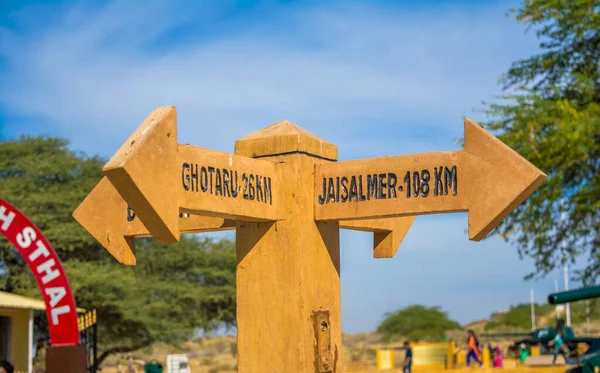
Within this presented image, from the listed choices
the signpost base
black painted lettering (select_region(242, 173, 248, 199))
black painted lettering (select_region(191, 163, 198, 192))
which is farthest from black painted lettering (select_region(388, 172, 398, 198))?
the signpost base

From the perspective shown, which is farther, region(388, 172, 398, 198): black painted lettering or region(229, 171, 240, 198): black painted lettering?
region(388, 172, 398, 198): black painted lettering

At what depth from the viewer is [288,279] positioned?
14.0 feet

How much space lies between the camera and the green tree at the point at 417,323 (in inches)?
2324

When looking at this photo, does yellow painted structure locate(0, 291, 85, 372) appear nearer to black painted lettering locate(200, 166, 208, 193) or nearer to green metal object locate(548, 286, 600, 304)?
green metal object locate(548, 286, 600, 304)

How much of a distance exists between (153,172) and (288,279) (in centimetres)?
97

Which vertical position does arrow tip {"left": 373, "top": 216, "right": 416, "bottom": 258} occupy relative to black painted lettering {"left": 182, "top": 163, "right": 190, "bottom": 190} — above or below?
below

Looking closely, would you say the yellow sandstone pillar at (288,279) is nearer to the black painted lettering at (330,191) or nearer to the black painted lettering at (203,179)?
the black painted lettering at (330,191)

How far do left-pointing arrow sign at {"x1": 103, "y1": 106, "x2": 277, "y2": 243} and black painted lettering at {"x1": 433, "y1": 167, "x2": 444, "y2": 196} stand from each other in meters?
0.77

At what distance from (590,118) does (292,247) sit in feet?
45.7

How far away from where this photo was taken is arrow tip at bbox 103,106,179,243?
3525 mm

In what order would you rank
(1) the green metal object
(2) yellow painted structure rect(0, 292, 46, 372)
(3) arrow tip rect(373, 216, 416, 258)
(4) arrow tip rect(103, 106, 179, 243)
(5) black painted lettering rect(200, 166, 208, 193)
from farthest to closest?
1. (2) yellow painted structure rect(0, 292, 46, 372)
2. (1) the green metal object
3. (3) arrow tip rect(373, 216, 416, 258)
4. (5) black painted lettering rect(200, 166, 208, 193)
5. (4) arrow tip rect(103, 106, 179, 243)

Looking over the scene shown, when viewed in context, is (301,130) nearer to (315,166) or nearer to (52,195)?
(315,166)

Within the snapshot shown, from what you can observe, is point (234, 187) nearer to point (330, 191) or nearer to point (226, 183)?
point (226, 183)

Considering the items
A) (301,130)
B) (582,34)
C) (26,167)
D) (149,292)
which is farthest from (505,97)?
(26,167)
